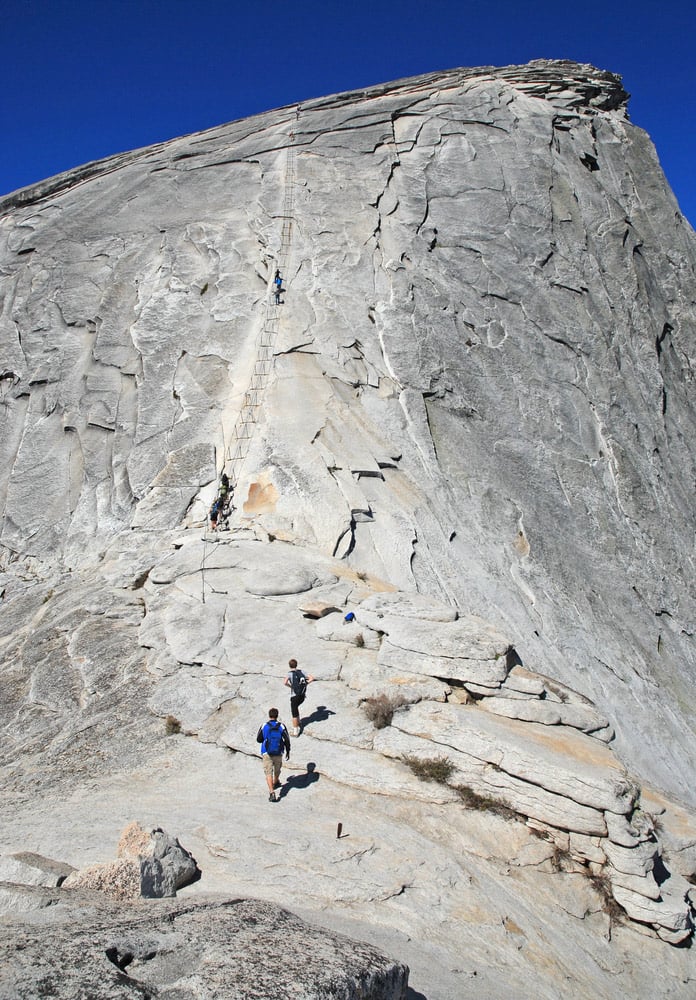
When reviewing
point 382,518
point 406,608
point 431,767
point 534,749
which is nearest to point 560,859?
point 534,749

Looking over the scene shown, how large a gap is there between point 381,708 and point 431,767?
134 centimetres

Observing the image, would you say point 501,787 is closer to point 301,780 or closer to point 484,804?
point 484,804

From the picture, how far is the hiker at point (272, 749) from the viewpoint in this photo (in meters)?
10.0

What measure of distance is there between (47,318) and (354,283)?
1063 cm

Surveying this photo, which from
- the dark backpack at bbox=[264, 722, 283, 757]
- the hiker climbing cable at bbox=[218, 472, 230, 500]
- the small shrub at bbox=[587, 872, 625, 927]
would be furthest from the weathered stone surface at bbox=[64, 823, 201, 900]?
the hiker climbing cable at bbox=[218, 472, 230, 500]

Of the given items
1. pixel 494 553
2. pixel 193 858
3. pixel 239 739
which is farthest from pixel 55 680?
pixel 494 553

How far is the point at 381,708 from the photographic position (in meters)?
11.8

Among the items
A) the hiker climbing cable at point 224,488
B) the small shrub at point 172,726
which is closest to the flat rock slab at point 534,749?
the small shrub at point 172,726

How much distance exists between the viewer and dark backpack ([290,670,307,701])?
37.8 feet

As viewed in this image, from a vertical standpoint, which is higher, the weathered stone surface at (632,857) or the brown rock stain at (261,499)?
the brown rock stain at (261,499)

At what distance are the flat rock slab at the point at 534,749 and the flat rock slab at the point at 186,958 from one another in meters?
5.47

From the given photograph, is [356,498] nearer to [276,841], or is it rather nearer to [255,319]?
[255,319]

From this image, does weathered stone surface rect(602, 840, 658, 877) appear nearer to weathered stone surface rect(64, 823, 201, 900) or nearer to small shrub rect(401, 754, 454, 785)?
small shrub rect(401, 754, 454, 785)

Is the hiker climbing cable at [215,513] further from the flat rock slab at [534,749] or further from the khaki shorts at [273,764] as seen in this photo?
the khaki shorts at [273,764]
